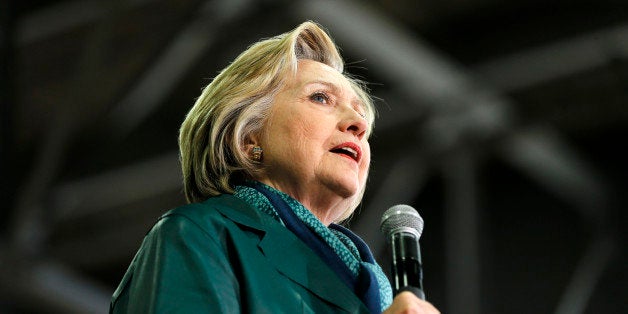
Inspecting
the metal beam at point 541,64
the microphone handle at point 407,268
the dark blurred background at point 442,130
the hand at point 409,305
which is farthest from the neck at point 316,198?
the metal beam at point 541,64

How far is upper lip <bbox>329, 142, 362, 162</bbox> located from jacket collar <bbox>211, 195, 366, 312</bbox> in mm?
275

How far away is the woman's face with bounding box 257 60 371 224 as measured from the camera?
2170mm

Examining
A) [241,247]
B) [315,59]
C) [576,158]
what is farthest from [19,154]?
[241,247]

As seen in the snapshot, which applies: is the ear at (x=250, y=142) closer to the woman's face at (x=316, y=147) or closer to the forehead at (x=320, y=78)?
the woman's face at (x=316, y=147)

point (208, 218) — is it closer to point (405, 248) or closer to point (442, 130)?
point (405, 248)

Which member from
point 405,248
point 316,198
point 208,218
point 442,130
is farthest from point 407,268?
point 442,130

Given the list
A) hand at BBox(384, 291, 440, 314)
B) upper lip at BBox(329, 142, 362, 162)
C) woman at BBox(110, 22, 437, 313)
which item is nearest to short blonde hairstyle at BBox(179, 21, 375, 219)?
woman at BBox(110, 22, 437, 313)

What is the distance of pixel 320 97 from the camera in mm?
2322

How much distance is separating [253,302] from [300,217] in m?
0.28

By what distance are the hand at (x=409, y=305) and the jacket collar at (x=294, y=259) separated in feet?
0.73

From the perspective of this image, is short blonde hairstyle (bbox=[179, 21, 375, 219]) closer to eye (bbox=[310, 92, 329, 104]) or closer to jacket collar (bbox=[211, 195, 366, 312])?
eye (bbox=[310, 92, 329, 104])

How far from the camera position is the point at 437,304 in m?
7.29

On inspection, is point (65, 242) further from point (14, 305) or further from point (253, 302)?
point (253, 302)

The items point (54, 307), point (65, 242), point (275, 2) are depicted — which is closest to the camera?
point (275, 2)
